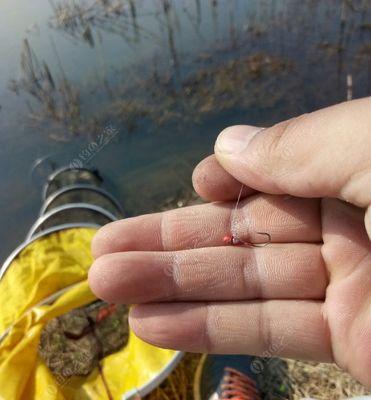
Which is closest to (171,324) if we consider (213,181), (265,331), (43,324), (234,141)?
(265,331)

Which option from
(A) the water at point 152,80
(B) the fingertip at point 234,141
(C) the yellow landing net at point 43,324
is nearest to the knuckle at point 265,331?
(B) the fingertip at point 234,141

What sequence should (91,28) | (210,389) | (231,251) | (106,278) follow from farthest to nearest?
(91,28)
(210,389)
(231,251)
(106,278)

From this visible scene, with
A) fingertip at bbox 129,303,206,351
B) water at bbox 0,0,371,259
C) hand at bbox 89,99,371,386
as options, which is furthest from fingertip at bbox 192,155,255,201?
water at bbox 0,0,371,259

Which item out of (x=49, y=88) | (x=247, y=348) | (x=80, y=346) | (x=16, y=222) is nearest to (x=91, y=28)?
(x=49, y=88)

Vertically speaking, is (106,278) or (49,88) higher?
(106,278)

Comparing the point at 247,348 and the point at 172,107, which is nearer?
the point at 247,348

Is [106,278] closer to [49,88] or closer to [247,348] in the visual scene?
[247,348]

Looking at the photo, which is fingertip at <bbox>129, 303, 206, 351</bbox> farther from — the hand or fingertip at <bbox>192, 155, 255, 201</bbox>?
fingertip at <bbox>192, 155, 255, 201</bbox>

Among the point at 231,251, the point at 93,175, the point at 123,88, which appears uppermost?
the point at 231,251

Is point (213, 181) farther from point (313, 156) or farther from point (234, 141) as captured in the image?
point (313, 156)
